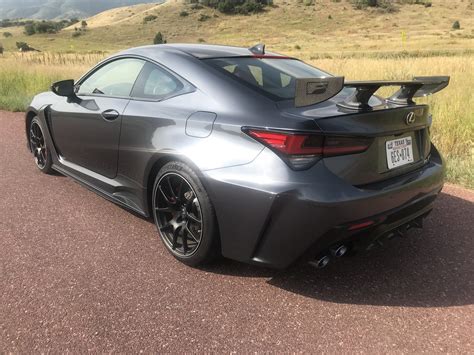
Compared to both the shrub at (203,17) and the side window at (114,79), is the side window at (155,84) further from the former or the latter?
the shrub at (203,17)

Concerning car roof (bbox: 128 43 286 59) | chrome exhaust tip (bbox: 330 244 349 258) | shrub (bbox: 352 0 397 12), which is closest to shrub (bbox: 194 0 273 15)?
shrub (bbox: 352 0 397 12)

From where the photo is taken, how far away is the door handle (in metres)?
3.47

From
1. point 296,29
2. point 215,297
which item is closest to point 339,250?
point 215,297

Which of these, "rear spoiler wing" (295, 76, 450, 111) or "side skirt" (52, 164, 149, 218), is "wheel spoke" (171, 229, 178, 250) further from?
"rear spoiler wing" (295, 76, 450, 111)

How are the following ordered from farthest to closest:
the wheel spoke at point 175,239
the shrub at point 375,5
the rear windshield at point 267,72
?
the shrub at point 375,5 → the wheel spoke at point 175,239 → the rear windshield at point 267,72

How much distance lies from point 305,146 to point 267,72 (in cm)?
110

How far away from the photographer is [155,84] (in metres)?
3.33

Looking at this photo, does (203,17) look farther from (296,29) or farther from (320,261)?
(320,261)

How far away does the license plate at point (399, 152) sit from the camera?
2670 millimetres

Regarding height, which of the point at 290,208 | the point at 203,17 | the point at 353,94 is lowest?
the point at 203,17

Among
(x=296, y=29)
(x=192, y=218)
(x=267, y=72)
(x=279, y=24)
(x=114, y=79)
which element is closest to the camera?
→ (x=192, y=218)

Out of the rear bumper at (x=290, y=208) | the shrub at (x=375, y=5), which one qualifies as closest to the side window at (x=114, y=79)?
the rear bumper at (x=290, y=208)

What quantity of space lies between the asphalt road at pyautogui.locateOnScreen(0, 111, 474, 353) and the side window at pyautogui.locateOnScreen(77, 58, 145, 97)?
113 centimetres

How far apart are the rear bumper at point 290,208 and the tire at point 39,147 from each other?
2.84m
